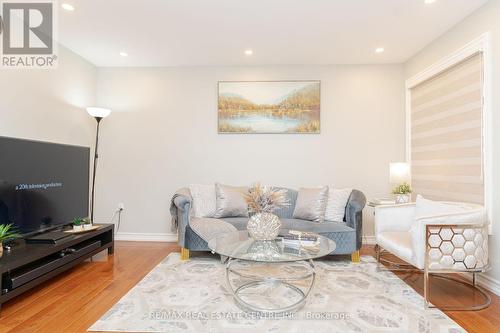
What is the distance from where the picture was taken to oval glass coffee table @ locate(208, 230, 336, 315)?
7.21 feet

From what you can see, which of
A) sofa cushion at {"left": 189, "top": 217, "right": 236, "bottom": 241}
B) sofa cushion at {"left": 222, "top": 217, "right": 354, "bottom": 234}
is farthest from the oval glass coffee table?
sofa cushion at {"left": 222, "top": 217, "right": 354, "bottom": 234}

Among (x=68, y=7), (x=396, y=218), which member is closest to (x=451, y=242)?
(x=396, y=218)

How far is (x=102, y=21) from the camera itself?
3121 mm

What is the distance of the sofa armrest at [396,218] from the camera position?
3084mm

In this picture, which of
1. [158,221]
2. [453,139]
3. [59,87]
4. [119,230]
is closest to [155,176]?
[158,221]

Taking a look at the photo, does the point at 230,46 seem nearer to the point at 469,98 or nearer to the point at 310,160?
the point at 310,160

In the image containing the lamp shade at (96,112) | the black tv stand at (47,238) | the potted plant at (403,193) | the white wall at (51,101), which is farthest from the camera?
the lamp shade at (96,112)

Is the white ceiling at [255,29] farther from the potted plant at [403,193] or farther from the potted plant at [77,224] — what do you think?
the potted plant at [77,224]

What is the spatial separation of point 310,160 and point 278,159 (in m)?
0.48

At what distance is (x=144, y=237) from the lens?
442 cm

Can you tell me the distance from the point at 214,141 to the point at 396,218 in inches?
106

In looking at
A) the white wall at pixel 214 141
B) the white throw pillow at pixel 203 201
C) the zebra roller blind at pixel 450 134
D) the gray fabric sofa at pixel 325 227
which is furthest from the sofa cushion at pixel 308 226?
the zebra roller blind at pixel 450 134

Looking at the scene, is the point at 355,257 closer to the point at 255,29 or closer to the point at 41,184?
the point at 255,29

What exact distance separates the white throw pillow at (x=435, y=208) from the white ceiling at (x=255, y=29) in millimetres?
1925
